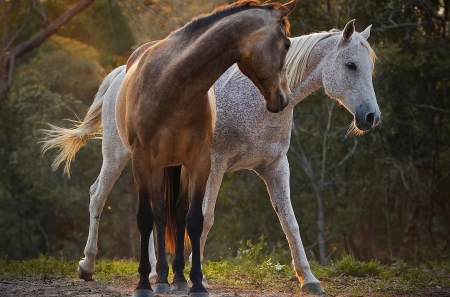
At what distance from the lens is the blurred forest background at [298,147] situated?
1659 centimetres

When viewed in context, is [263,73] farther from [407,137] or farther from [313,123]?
[313,123]

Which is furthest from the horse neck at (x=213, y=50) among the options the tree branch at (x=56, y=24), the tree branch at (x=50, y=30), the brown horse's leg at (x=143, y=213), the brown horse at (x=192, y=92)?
the tree branch at (x=56, y=24)

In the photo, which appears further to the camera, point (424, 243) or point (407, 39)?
point (424, 243)

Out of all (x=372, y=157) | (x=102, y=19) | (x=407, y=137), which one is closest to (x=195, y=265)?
(x=407, y=137)

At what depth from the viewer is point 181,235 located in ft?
19.4

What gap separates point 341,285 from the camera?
702 cm

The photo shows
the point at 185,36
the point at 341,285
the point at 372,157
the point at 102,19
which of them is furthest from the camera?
the point at 102,19

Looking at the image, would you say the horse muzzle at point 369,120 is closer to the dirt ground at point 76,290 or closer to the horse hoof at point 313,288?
the horse hoof at point 313,288

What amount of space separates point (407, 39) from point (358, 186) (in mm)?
4042

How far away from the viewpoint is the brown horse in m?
5.21

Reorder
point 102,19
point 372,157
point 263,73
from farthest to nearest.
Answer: point 102,19 < point 372,157 < point 263,73

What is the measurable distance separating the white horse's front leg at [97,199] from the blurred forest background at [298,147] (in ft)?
18.1

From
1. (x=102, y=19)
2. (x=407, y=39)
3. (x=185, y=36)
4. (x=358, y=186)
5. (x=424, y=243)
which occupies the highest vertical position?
(x=102, y=19)

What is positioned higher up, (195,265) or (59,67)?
(59,67)
